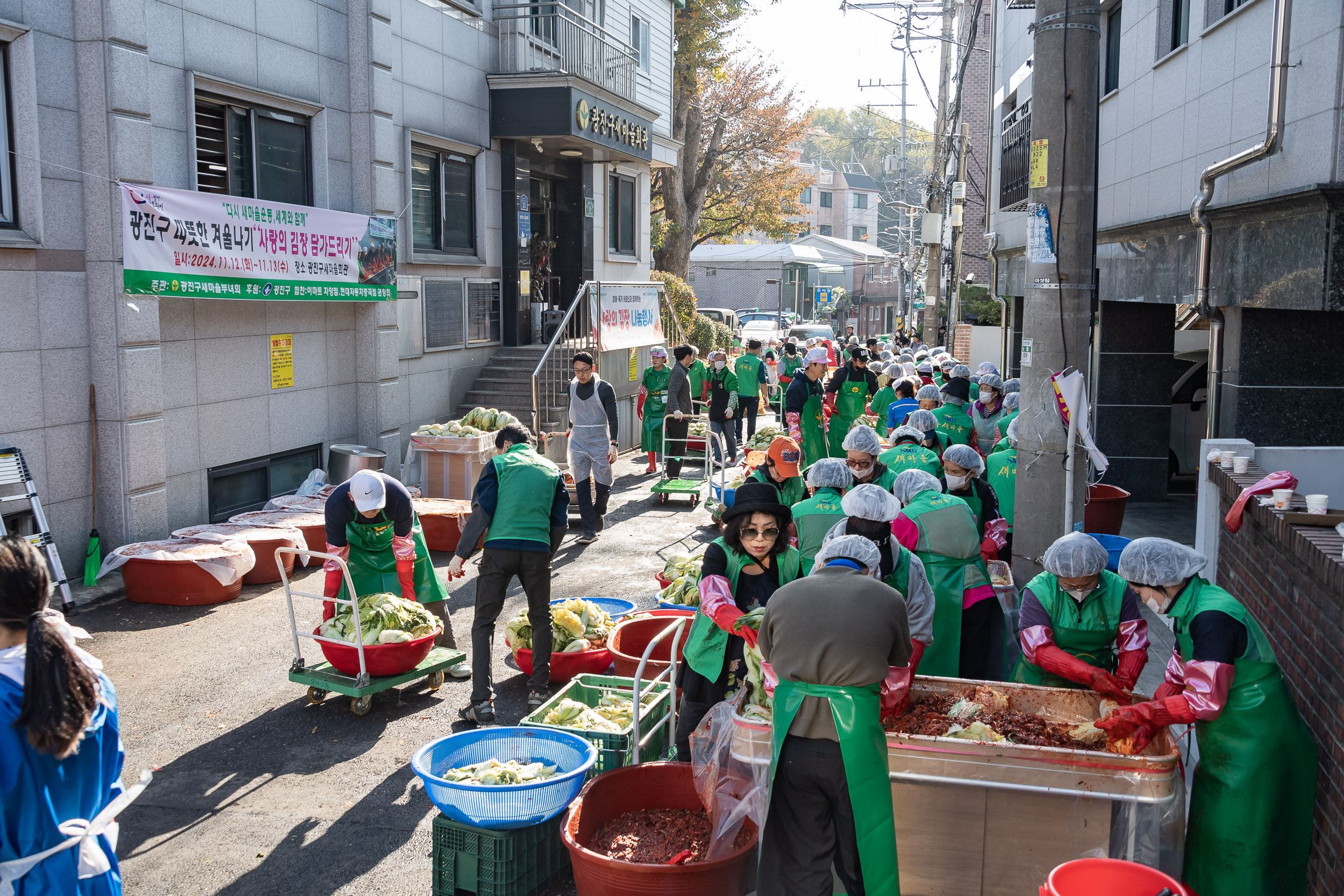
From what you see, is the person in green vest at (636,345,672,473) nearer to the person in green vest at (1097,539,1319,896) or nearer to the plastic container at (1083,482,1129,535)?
the plastic container at (1083,482,1129,535)

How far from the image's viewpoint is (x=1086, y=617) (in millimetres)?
5207

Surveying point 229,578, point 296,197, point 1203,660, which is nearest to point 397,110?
point 296,197

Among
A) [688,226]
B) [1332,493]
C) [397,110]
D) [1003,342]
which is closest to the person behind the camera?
[1332,493]

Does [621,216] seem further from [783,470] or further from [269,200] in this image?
[783,470]

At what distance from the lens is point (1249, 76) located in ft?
27.5

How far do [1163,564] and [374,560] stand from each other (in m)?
5.23

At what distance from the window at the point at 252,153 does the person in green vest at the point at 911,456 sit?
25.4 ft

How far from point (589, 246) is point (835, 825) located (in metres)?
18.4

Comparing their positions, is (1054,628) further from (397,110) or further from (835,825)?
(397,110)

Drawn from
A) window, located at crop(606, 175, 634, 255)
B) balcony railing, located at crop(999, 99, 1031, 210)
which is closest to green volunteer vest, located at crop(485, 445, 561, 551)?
balcony railing, located at crop(999, 99, 1031, 210)

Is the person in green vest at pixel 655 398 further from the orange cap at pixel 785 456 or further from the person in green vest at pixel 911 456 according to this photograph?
the orange cap at pixel 785 456

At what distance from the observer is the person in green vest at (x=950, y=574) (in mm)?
6410

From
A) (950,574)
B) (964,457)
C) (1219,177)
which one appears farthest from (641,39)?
(950,574)

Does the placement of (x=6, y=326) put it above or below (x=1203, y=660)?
above
